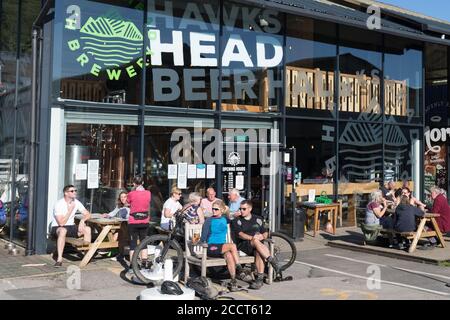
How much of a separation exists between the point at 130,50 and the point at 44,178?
314 cm

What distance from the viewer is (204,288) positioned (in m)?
7.09

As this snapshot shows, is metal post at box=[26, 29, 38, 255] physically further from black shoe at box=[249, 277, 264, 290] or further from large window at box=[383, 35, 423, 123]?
large window at box=[383, 35, 423, 123]

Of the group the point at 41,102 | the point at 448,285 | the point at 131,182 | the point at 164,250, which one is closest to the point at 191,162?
the point at 131,182

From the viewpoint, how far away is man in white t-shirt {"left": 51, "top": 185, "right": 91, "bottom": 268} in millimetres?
9180

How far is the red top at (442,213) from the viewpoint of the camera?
1145 cm

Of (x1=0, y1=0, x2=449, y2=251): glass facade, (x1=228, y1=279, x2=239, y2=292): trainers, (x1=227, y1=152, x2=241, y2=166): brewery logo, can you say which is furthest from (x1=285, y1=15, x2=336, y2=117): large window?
(x1=228, y1=279, x2=239, y2=292): trainers

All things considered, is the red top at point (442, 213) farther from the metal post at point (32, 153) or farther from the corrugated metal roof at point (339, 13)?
the metal post at point (32, 153)

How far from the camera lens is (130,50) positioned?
11195 millimetres

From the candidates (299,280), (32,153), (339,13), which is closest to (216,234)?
(299,280)

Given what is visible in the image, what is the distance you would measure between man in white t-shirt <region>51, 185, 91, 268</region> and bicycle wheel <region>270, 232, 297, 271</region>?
10.5 feet

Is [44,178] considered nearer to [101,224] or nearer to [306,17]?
[101,224]

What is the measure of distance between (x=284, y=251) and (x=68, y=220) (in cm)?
417

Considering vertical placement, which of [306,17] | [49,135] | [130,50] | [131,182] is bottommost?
[131,182]

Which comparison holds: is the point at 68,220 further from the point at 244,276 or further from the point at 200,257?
the point at 244,276
